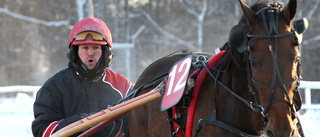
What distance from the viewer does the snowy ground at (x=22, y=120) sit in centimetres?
580

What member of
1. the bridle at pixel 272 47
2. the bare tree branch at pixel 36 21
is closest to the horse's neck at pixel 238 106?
the bridle at pixel 272 47

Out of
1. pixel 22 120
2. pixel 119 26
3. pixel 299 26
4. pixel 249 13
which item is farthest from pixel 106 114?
pixel 119 26

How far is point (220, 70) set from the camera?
270 centimetres

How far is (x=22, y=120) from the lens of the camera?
7398mm

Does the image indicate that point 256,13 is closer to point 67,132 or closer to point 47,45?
point 67,132

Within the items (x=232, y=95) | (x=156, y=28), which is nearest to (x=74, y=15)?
(x=156, y=28)

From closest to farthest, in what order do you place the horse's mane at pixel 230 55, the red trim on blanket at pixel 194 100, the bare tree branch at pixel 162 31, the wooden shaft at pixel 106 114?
the horse's mane at pixel 230 55, the red trim on blanket at pixel 194 100, the wooden shaft at pixel 106 114, the bare tree branch at pixel 162 31

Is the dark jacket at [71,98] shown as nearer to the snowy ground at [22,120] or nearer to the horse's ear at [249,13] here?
the horse's ear at [249,13]

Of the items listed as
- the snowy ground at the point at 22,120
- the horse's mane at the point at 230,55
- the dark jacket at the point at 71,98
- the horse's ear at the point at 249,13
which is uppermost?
the horse's ear at the point at 249,13

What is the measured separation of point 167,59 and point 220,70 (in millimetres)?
1142

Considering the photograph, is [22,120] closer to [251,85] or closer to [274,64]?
[251,85]

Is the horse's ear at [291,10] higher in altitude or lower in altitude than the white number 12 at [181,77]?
higher

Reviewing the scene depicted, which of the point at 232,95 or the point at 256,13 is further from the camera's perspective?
the point at 232,95

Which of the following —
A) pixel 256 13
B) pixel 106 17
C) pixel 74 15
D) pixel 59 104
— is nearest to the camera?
pixel 256 13
